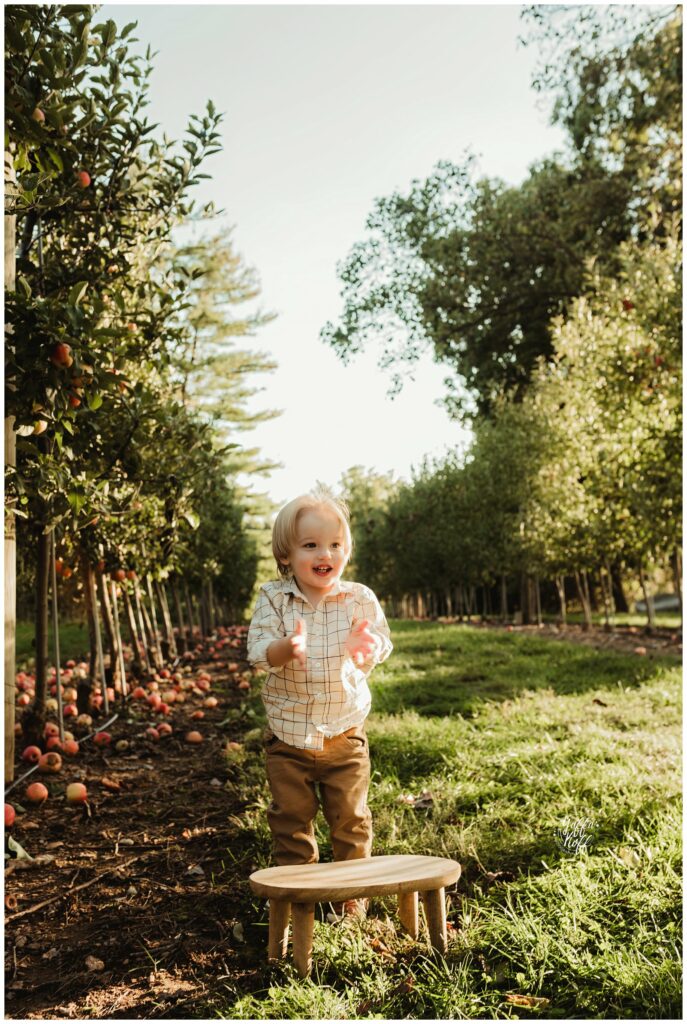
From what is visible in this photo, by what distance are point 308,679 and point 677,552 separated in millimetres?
11575

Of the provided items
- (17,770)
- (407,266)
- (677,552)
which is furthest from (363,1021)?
(407,266)

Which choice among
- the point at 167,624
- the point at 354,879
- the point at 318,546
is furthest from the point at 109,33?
the point at 167,624

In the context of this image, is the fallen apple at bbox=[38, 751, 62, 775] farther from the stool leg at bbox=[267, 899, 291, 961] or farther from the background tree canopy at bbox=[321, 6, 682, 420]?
the background tree canopy at bbox=[321, 6, 682, 420]

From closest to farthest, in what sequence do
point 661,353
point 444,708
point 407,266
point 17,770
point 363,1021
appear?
point 363,1021 < point 17,770 < point 444,708 < point 661,353 < point 407,266

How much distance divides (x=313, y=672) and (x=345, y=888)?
0.94 meters

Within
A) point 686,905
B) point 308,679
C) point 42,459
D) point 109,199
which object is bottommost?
point 686,905

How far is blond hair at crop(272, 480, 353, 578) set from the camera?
335cm

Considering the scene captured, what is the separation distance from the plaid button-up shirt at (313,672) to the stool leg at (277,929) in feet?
2.01

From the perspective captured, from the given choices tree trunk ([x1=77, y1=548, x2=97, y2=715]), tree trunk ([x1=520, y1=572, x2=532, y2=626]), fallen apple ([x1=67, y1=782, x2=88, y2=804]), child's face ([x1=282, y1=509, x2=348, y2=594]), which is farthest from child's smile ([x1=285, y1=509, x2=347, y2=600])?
tree trunk ([x1=520, y1=572, x2=532, y2=626])

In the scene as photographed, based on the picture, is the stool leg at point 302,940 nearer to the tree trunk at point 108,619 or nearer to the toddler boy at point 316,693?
the toddler boy at point 316,693

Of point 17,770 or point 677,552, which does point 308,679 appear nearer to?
point 17,770

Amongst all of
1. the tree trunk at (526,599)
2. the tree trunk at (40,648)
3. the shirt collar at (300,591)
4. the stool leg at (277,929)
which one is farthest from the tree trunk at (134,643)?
the tree trunk at (526,599)

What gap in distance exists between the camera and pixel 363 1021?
95.2 inches

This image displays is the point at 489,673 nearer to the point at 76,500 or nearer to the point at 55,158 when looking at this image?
the point at 76,500
